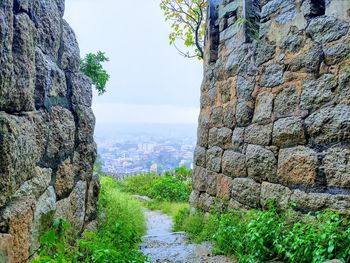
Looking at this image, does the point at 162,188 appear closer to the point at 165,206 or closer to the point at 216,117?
the point at 165,206

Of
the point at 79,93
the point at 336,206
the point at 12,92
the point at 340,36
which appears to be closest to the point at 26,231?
the point at 12,92

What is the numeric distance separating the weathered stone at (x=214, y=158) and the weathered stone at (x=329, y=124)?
1.52 m

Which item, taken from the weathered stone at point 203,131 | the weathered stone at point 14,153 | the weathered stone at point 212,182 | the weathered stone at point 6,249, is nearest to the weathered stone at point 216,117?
the weathered stone at point 203,131

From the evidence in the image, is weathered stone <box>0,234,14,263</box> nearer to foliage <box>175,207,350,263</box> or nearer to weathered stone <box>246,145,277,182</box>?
foliage <box>175,207,350,263</box>

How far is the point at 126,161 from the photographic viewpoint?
60.2 ft

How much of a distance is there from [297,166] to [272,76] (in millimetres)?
914

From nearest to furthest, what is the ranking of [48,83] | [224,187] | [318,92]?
[48,83] → [318,92] → [224,187]

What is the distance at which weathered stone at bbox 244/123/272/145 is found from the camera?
Answer: 3238 millimetres

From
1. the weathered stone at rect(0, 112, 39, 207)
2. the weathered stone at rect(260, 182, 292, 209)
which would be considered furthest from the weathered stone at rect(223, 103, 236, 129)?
the weathered stone at rect(0, 112, 39, 207)

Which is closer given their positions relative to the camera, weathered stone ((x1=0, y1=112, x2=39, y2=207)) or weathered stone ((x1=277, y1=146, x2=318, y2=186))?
weathered stone ((x1=0, y1=112, x2=39, y2=207))

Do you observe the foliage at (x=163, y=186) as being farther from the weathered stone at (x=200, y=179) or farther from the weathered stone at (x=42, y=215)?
the weathered stone at (x=42, y=215)

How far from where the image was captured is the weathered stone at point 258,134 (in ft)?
10.6

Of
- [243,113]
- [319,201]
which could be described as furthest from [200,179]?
[319,201]

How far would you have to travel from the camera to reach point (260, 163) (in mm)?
3312
